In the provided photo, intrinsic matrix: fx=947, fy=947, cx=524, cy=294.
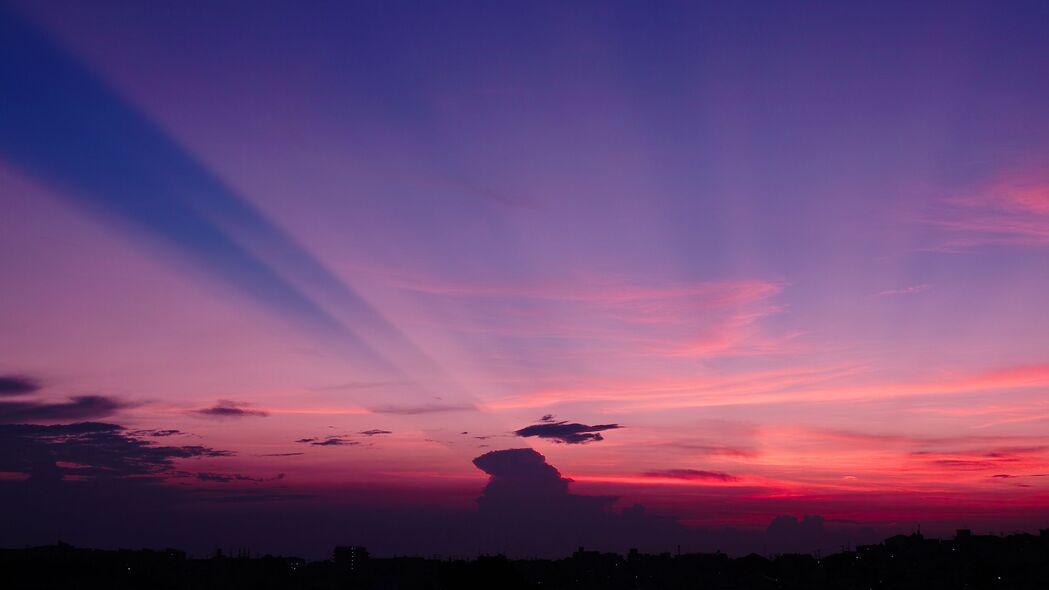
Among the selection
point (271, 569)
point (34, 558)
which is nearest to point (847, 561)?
point (271, 569)

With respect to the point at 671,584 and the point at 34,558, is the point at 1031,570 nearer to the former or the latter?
the point at 671,584

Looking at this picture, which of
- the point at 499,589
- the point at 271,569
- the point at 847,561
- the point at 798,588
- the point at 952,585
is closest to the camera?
the point at 499,589

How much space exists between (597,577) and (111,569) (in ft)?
308

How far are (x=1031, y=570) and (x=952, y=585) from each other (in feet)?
39.9

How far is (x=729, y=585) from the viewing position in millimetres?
170875

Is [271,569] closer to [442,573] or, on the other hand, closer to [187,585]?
[187,585]

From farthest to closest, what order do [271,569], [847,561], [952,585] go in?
[847,561] < [271,569] < [952,585]

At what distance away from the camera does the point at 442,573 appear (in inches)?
3580

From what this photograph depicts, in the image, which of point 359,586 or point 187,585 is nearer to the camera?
point 187,585

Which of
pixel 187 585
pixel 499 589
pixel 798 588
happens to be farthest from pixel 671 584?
pixel 499 589

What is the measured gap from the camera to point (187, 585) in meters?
137

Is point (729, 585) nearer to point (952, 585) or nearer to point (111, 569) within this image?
point (952, 585)

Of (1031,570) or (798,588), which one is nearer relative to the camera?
(1031,570)

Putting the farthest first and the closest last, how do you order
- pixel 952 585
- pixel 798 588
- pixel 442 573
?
pixel 798 588 → pixel 952 585 → pixel 442 573
